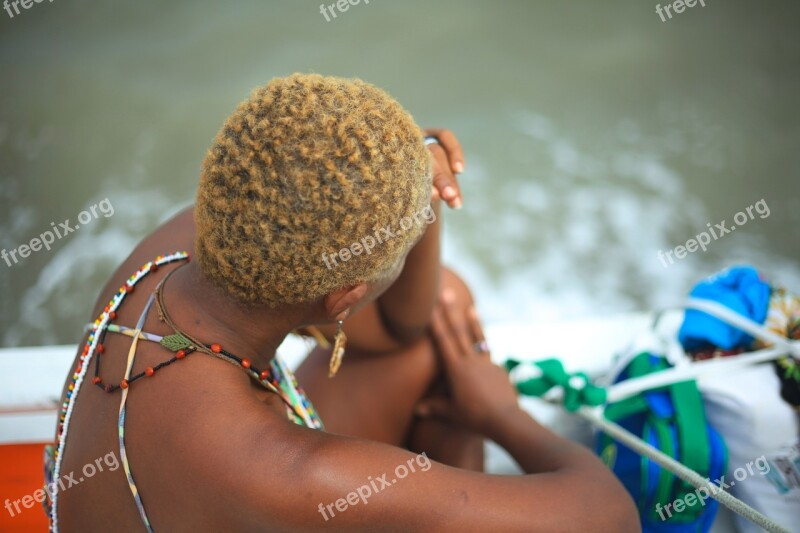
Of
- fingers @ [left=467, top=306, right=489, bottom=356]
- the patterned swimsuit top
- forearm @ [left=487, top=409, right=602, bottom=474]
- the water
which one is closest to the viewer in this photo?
the patterned swimsuit top

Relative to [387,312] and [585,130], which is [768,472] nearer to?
[387,312]

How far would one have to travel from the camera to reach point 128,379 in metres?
1.03

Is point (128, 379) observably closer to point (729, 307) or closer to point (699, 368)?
point (699, 368)

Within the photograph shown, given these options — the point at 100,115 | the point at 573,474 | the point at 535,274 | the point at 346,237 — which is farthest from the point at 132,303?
the point at 100,115

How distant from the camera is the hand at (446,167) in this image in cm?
130

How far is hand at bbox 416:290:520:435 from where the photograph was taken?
1512mm

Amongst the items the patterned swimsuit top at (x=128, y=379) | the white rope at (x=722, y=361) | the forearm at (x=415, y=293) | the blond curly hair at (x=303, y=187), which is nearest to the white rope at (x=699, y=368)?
the white rope at (x=722, y=361)

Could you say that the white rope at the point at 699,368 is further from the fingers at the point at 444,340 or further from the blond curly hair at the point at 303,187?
the blond curly hair at the point at 303,187

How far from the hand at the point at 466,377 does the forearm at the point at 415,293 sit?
103 mm

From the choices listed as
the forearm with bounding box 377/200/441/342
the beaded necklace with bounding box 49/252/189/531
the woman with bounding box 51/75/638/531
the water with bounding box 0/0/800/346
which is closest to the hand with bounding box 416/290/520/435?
the forearm with bounding box 377/200/441/342

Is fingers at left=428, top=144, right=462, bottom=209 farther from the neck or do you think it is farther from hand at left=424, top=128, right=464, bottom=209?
the neck

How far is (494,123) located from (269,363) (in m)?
2.47

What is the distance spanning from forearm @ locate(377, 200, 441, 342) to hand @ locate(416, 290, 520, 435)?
0.34 ft

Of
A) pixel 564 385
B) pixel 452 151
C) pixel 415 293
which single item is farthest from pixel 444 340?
pixel 452 151
